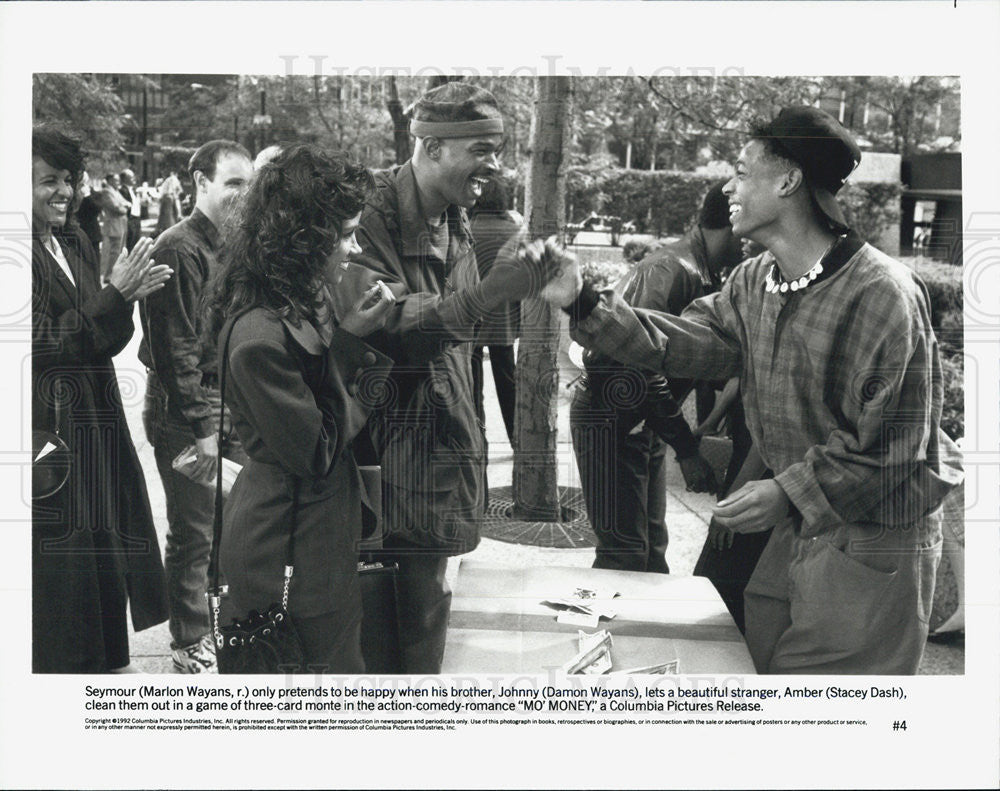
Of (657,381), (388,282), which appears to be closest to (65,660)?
(388,282)

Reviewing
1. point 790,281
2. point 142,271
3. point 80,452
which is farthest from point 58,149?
point 790,281

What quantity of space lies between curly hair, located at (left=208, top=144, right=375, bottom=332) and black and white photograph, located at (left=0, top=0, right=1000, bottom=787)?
2 cm

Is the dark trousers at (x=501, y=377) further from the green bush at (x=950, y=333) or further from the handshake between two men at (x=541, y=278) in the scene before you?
the green bush at (x=950, y=333)

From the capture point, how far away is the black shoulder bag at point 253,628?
11.2 ft

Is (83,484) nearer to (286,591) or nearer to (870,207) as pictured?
(286,591)

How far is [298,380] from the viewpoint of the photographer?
333 cm

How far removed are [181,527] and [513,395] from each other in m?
1.13

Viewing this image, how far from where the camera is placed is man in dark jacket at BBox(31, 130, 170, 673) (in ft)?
11.9

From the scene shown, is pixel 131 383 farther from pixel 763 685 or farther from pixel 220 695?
pixel 763 685

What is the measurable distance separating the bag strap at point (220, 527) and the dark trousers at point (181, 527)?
20 cm

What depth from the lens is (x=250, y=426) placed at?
11.2 feet

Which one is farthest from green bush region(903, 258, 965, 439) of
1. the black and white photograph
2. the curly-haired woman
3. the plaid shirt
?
the curly-haired woman

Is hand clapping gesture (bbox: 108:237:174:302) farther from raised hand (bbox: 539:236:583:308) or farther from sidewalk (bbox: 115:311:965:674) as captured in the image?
raised hand (bbox: 539:236:583:308)

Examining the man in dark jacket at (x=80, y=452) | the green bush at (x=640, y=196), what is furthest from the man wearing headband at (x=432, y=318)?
the man in dark jacket at (x=80, y=452)
